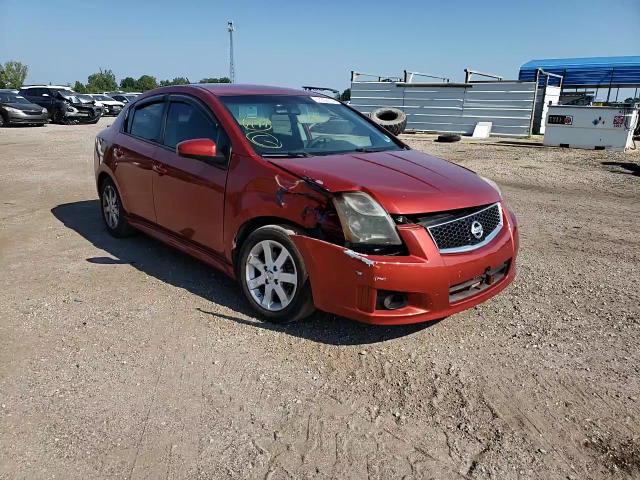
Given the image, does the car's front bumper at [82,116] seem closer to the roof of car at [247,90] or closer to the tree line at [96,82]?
the roof of car at [247,90]

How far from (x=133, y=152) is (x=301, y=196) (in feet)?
7.97

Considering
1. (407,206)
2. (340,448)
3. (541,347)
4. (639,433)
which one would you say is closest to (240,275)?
(407,206)

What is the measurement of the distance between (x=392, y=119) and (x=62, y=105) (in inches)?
646

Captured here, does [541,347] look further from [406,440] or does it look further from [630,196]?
[630,196]

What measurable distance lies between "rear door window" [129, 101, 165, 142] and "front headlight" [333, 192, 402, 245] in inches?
95.6

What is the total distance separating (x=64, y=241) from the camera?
5.79 metres

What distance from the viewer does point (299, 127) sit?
439 centimetres

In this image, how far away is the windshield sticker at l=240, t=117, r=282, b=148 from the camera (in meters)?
4.02

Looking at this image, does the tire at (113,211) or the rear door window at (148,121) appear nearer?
the rear door window at (148,121)

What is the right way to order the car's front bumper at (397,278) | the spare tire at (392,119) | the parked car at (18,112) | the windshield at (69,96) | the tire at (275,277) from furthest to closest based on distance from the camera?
the windshield at (69,96) → the parked car at (18,112) → the spare tire at (392,119) → the tire at (275,277) → the car's front bumper at (397,278)

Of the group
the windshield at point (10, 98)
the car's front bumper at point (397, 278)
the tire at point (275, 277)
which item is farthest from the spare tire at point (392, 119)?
the windshield at point (10, 98)

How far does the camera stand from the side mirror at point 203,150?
394 centimetres

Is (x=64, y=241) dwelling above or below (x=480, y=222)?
below

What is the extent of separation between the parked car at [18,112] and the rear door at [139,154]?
66.3 ft
